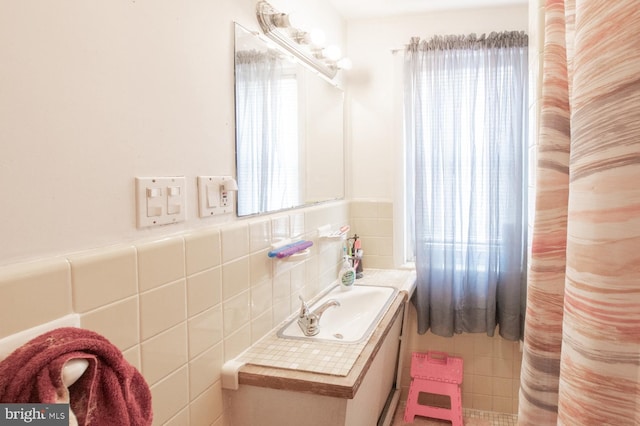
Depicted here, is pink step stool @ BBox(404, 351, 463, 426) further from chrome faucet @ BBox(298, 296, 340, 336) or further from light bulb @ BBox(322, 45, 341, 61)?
light bulb @ BBox(322, 45, 341, 61)

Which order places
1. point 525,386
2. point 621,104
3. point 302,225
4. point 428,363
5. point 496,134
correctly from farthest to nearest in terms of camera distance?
point 428,363 → point 496,134 → point 302,225 → point 525,386 → point 621,104

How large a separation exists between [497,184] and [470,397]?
126 cm

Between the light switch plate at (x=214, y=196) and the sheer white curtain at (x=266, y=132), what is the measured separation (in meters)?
0.08

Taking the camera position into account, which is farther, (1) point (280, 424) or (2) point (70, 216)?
(1) point (280, 424)

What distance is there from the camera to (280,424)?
4.40ft

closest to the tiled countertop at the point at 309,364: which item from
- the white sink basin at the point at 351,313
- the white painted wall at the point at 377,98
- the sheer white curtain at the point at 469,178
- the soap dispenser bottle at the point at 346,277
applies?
the white sink basin at the point at 351,313

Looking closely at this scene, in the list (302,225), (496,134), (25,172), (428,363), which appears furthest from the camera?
(428,363)

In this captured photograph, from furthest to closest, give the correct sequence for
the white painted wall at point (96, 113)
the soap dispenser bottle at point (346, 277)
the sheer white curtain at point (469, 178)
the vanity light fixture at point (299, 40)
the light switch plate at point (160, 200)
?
the sheer white curtain at point (469, 178)
the soap dispenser bottle at point (346, 277)
the vanity light fixture at point (299, 40)
the light switch plate at point (160, 200)
the white painted wall at point (96, 113)

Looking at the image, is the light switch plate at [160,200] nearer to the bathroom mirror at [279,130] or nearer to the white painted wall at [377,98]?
the bathroom mirror at [279,130]

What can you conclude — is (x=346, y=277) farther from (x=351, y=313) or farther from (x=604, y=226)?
(x=604, y=226)

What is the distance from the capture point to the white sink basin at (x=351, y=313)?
1832 millimetres

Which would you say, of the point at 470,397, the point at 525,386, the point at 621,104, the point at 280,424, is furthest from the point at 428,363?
the point at 621,104

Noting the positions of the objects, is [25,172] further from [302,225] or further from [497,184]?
[497,184]

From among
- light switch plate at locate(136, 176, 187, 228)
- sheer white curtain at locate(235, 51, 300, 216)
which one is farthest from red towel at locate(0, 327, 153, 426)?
sheer white curtain at locate(235, 51, 300, 216)
